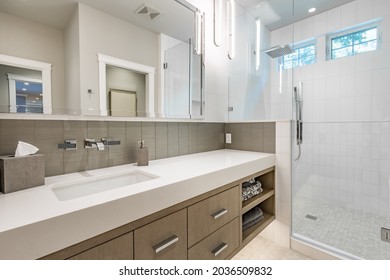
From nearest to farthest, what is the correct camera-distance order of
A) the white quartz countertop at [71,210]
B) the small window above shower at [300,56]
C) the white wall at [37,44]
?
the white quartz countertop at [71,210] < the white wall at [37,44] < the small window above shower at [300,56]

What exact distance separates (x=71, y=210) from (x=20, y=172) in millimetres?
421

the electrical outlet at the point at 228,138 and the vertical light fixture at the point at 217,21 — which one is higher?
the vertical light fixture at the point at 217,21

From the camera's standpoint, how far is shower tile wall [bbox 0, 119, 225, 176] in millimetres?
950

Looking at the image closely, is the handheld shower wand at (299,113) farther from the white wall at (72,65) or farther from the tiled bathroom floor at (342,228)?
the white wall at (72,65)

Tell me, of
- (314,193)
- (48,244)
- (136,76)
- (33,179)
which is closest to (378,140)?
(314,193)

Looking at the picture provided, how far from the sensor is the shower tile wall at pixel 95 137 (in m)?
0.95

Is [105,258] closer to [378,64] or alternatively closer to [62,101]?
[62,101]

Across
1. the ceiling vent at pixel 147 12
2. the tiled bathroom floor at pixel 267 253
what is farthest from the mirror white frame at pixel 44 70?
the tiled bathroom floor at pixel 267 253

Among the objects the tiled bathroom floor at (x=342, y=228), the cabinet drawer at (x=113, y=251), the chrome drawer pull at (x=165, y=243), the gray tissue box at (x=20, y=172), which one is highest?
the gray tissue box at (x=20, y=172)

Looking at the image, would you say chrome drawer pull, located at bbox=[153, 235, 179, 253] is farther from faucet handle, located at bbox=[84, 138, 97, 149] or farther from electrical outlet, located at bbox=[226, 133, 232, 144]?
electrical outlet, located at bbox=[226, 133, 232, 144]

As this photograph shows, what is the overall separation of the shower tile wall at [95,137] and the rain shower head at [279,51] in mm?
1689

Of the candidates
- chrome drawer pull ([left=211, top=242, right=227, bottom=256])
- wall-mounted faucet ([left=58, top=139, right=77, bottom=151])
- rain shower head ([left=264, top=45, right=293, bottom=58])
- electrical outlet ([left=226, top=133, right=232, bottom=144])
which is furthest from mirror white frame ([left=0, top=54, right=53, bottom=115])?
rain shower head ([left=264, top=45, right=293, bottom=58])

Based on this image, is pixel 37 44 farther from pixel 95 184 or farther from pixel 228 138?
pixel 228 138

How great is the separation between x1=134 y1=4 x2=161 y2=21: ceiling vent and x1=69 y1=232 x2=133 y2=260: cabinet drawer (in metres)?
1.41
